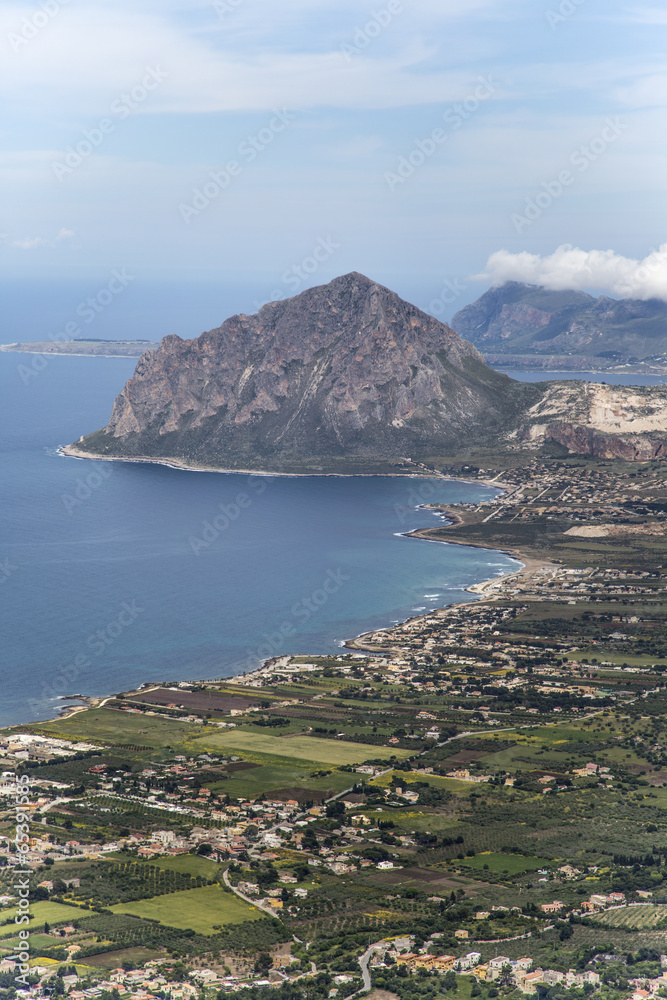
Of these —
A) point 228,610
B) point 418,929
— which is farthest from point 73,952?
point 228,610

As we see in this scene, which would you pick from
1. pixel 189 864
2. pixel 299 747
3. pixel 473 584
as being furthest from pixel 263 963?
pixel 473 584

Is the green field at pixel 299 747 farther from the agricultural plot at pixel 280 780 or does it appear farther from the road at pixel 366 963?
the road at pixel 366 963

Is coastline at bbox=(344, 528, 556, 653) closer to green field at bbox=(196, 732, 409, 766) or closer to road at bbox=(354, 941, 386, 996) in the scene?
green field at bbox=(196, 732, 409, 766)

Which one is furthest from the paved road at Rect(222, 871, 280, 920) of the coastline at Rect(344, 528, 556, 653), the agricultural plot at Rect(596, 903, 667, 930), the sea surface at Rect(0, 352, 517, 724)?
the coastline at Rect(344, 528, 556, 653)

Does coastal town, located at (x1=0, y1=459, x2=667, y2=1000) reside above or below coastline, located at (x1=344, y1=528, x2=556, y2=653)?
below

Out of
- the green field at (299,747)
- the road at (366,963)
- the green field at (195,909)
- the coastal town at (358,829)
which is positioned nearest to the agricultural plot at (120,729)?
the coastal town at (358,829)

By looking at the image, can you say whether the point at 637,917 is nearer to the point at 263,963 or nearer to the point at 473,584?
the point at 263,963

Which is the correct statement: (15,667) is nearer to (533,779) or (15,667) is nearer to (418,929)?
(533,779)

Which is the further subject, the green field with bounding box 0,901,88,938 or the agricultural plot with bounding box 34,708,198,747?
the agricultural plot with bounding box 34,708,198,747
